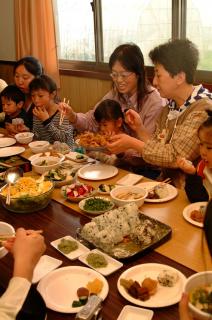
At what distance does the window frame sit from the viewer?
3338mm

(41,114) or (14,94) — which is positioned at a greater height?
(14,94)

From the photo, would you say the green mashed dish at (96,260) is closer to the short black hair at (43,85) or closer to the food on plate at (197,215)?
the food on plate at (197,215)

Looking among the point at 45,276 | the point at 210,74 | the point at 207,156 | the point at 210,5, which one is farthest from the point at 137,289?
the point at 210,5

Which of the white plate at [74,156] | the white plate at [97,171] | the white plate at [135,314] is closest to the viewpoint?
the white plate at [135,314]

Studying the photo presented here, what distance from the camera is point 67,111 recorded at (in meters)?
2.74

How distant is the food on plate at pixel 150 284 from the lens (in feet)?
3.57

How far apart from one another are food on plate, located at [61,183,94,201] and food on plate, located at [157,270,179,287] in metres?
0.63

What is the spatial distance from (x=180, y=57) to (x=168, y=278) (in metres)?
1.32

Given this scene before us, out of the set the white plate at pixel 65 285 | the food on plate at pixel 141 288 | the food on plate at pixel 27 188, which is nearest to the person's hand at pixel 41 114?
the food on plate at pixel 27 188

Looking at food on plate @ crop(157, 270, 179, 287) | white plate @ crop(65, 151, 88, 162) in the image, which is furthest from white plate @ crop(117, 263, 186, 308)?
white plate @ crop(65, 151, 88, 162)

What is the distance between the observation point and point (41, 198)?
5.29ft

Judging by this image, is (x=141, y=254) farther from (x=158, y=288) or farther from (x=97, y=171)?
(x=97, y=171)

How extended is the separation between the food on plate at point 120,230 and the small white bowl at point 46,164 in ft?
2.34

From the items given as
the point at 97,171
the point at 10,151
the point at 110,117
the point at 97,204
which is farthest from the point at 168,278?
the point at 10,151
